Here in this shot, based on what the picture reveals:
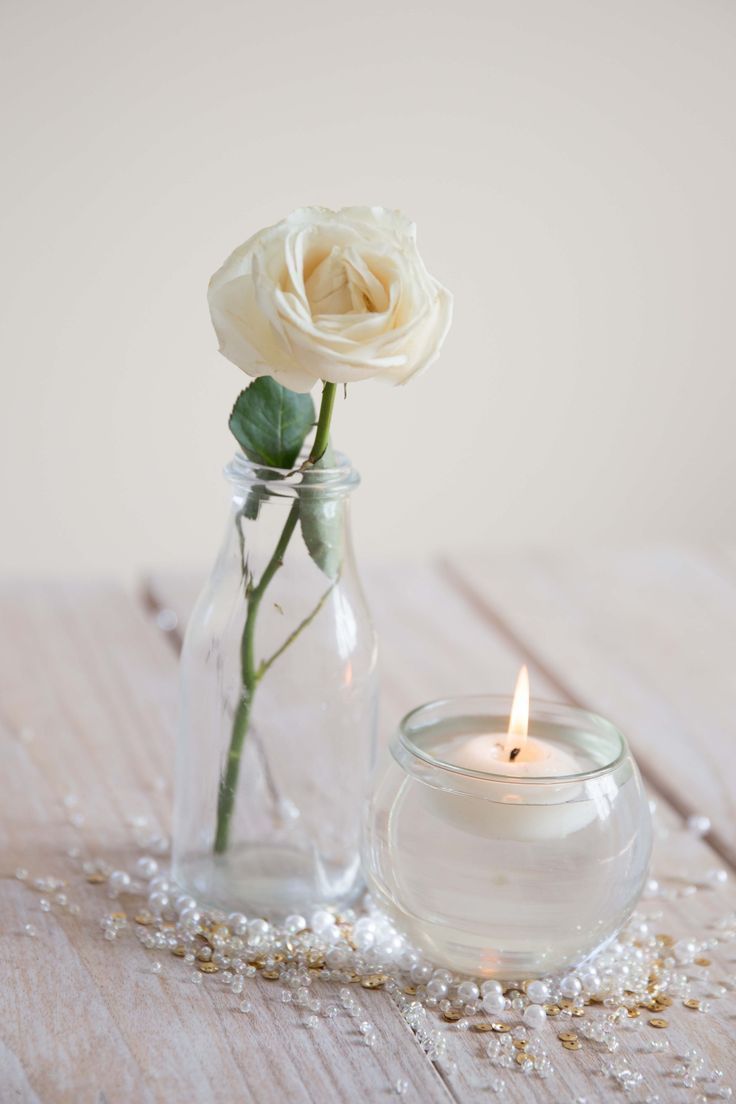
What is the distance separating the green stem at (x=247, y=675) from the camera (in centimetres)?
65

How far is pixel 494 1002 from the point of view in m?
0.59

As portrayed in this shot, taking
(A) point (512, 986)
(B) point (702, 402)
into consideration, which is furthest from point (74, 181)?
(A) point (512, 986)

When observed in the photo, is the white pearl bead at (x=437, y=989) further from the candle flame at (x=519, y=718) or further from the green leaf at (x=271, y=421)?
the green leaf at (x=271, y=421)

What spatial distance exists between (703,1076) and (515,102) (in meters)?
2.23

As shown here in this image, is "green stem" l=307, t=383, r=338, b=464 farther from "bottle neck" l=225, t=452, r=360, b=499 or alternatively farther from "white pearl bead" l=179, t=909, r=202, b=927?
"white pearl bead" l=179, t=909, r=202, b=927

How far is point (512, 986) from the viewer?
61 cm

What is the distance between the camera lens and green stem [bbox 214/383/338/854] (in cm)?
65

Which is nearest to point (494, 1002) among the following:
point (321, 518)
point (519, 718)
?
point (519, 718)

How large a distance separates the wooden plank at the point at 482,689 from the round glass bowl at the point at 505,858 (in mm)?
41

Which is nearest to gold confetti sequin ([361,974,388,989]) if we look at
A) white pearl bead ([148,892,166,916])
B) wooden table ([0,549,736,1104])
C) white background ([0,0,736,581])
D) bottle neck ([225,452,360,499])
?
wooden table ([0,549,736,1104])

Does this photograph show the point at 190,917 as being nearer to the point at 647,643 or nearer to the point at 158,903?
the point at 158,903

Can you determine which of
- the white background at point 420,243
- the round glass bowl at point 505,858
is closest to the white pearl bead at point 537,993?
the round glass bowl at point 505,858

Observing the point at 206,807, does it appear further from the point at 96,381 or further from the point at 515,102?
the point at 515,102

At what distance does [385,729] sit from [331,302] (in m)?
0.38
